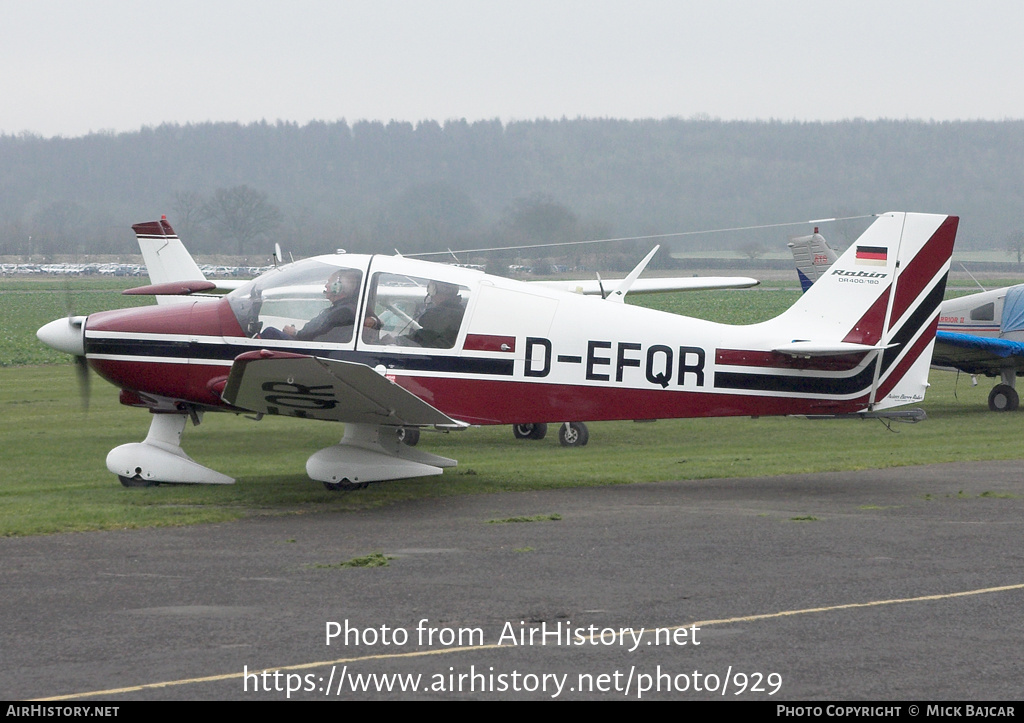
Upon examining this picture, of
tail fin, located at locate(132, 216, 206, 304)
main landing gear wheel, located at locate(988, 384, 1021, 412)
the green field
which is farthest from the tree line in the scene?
the green field

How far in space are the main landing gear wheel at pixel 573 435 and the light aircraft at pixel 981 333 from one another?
6959 mm

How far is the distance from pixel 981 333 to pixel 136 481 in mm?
Result: 16963

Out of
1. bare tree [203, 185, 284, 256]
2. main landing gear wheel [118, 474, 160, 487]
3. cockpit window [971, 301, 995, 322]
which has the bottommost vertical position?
main landing gear wheel [118, 474, 160, 487]

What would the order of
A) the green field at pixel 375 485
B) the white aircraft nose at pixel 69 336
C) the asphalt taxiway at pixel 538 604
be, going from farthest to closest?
the white aircraft nose at pixel 69 336 < the green field at pixel 375 485 < the asphalt taxiway at pixel 538 604

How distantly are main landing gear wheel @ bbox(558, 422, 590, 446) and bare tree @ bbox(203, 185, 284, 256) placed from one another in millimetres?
34763

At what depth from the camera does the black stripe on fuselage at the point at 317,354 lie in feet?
33.6

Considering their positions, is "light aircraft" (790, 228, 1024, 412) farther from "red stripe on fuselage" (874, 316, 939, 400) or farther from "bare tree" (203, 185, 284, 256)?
"bare tree" (203, 185, 284, 256)

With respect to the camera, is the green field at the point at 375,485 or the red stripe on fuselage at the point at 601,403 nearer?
the green field at the point at 375,485

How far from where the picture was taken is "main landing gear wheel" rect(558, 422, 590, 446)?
50.5 feet

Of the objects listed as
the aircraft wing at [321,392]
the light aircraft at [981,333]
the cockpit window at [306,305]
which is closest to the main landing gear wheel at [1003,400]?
the light aircraft at [981,333]

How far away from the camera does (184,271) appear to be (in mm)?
A: 21547

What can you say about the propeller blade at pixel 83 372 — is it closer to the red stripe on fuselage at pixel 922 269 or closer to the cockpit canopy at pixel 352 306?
the cockpit canopy at pixel 352 306

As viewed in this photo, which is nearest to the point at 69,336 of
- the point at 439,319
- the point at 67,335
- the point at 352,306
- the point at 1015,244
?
the point at 67,335

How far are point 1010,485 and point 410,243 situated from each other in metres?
28.5
